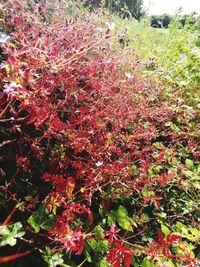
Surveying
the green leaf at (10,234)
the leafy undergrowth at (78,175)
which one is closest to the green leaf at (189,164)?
the leafy undergrowth at (78,175)

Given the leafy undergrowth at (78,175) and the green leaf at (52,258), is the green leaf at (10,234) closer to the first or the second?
the leafy undergrowth at (78,175)

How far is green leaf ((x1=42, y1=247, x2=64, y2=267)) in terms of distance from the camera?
1270 millimetres

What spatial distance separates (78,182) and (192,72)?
2.46 meters

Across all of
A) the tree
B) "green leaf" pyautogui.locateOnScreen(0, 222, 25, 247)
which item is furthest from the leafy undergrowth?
the tree

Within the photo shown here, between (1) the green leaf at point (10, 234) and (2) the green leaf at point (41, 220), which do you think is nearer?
(1) the green leaf at point (10, 234)

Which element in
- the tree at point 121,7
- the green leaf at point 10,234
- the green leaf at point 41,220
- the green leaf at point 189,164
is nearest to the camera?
the green leaf at point 10,234

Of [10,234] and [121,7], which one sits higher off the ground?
→ [121,7]

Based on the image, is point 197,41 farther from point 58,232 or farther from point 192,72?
point 58,232

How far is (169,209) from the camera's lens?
198cm

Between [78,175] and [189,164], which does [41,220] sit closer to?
[78,175]

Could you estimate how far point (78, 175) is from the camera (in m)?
1.57

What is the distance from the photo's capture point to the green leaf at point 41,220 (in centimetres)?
135

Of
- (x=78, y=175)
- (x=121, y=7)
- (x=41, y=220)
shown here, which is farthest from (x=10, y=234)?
A: (x=121, y=7)

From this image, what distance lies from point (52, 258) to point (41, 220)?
181 millimetres
